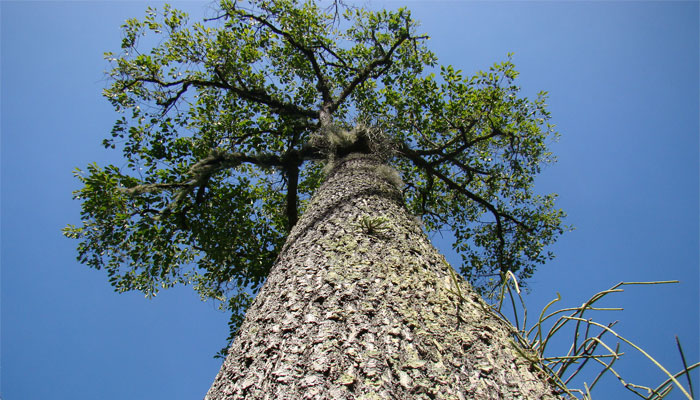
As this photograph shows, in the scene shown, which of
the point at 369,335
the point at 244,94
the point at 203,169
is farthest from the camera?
the point at 244,94

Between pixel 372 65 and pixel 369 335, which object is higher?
pixel 372 65

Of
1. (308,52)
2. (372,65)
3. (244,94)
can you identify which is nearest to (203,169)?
(244,94)

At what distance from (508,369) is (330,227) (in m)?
1.28

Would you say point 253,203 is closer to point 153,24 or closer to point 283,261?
point 153,24

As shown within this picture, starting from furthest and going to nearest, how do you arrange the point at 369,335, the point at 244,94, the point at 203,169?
the point at 244,94 → the point at 203,169 → the point at 369,335

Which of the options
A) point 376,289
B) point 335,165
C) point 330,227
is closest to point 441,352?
point 376,289

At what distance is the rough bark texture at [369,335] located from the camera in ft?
3.37

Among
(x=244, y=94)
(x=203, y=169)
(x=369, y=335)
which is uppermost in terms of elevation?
(x=244, y=94)

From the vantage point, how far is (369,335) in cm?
119

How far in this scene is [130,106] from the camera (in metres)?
6.54

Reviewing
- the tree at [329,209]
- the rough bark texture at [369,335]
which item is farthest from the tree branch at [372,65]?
the rough bark texture at [369,335]

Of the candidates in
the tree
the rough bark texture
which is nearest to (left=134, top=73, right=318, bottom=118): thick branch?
the tree

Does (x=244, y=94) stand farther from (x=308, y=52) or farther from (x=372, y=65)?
(x=372, y=65)

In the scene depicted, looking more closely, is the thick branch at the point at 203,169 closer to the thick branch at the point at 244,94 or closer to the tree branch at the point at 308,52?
the thick branch at the point at 244,94
